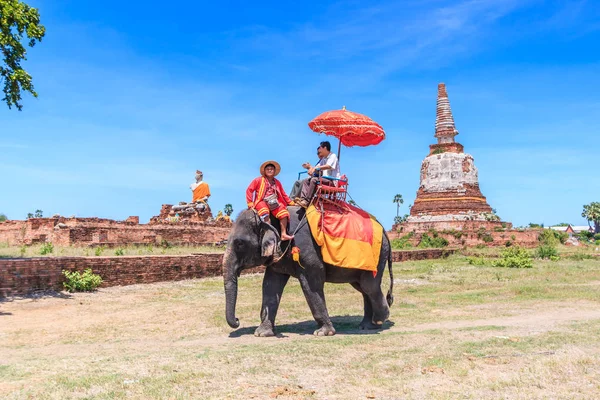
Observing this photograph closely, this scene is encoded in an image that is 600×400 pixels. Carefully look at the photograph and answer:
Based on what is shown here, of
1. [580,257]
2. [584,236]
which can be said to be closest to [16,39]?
[580,257]

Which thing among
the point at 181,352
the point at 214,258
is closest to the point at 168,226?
the point at 214,258

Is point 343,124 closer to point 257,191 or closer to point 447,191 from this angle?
point 257,191

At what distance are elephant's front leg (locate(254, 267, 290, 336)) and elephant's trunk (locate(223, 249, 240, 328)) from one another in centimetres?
70

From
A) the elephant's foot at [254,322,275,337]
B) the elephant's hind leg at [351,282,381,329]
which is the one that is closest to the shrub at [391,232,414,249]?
the elephant's hind leg at [351,282,381,329]

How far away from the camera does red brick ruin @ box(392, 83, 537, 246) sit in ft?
125

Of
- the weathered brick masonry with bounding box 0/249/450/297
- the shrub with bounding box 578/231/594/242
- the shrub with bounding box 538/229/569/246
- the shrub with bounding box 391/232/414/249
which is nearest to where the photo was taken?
the weathered brick masonry with bounding box 0/249/450/297

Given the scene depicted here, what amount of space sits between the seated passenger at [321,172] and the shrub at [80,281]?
24.9ft

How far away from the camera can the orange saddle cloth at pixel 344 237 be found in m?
8.49

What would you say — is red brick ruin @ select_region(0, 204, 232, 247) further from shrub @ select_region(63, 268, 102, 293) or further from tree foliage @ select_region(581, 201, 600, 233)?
tree foliage @ select_region(581, 201, 600, 233)

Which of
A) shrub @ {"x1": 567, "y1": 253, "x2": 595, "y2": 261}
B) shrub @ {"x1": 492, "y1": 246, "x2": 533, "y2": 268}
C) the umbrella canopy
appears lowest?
shrub @ {"x1": 492, "y1": 246, "x2": 533, "y2": 268}

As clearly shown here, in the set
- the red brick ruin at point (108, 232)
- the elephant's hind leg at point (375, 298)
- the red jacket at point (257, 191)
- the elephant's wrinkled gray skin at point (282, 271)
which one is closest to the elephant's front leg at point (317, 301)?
the elephant's wrinkled gray skin at point (282, 271)

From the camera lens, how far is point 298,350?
6.93 m

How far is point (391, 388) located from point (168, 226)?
22.9 m

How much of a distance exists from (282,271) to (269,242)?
753 mm
